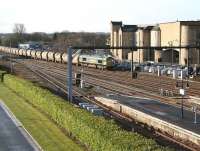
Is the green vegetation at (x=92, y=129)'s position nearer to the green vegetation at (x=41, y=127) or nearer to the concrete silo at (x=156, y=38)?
the green vegetation at (x=41, y=127)

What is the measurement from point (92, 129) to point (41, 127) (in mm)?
9736

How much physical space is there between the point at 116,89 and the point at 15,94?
1381cm

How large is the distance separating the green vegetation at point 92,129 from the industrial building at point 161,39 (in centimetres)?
5107

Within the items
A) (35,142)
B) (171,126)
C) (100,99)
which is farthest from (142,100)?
(35,142)

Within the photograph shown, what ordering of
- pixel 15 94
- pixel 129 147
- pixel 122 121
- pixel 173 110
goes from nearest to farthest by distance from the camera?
pixel 129 147 → pixel 122 121 → pixel 173 110 → pixel 15 94

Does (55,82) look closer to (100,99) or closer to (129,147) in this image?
(100,99)

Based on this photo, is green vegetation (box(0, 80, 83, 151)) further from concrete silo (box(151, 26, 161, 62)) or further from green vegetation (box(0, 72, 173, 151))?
concrete silo (box(151, 26, 161, 62))

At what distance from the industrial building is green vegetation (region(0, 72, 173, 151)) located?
5107 cm

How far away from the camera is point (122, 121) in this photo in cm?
3900

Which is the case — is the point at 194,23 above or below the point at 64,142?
above

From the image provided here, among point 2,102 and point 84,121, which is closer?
point 84,121

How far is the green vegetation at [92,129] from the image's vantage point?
67.3 feet

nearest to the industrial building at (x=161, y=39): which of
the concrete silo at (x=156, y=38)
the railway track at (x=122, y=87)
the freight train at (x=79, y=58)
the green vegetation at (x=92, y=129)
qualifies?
the concrete silo at (x=156, y=38)

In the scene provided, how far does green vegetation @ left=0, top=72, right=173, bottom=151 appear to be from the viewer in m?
20.5
